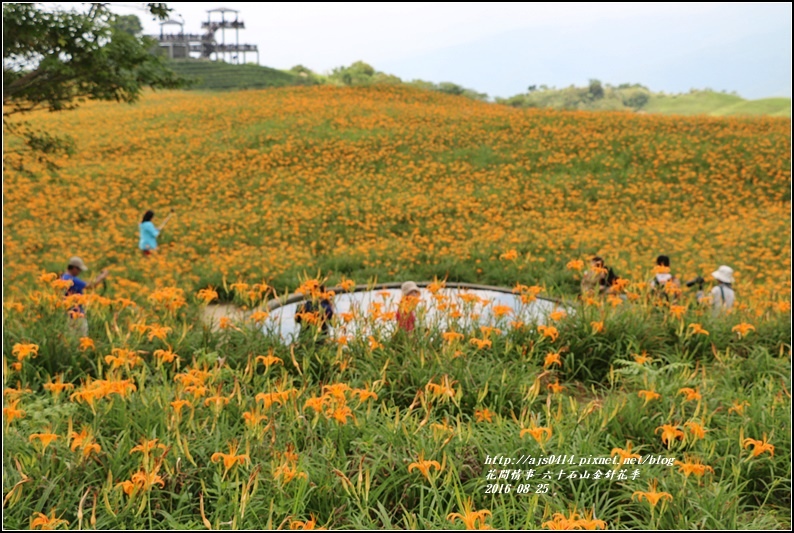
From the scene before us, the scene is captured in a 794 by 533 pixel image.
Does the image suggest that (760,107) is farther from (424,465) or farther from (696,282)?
(424,465)

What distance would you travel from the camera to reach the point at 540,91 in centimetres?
7194

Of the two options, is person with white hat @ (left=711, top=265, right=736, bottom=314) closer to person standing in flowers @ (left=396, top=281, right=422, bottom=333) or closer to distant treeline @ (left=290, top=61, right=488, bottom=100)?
person standing in flowers @ (left=396, top=281, right=422, bottom=333)

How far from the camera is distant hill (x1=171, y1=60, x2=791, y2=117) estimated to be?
3741 centimetres

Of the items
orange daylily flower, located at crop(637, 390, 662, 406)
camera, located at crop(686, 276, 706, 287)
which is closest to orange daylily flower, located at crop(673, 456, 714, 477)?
orange daylily flower, located at crop(637, 390, 662, 406)

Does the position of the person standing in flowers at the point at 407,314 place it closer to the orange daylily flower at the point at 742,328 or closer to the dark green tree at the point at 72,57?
the orange daylily flower at the point at 742,328

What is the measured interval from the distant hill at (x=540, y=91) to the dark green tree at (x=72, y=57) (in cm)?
1475

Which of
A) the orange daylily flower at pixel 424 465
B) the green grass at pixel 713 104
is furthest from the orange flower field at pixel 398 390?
the green grass at pixel 713 104

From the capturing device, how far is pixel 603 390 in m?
4.31

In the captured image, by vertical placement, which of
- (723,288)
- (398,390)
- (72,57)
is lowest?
(398,390)

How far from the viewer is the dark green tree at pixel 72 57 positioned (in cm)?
733

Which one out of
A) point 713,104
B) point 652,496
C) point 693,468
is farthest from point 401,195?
point 713,104

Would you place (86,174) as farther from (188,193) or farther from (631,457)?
(631,457)

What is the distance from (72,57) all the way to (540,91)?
228 feet

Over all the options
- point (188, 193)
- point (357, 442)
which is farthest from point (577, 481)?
point (188, 193)
